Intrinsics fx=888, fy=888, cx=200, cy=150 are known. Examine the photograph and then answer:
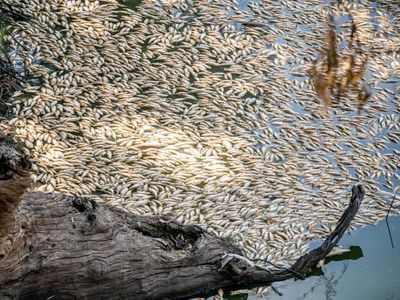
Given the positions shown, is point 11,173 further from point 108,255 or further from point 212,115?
point 212,115

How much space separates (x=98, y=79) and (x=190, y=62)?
949 mm

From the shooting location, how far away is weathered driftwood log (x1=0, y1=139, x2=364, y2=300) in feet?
18.7

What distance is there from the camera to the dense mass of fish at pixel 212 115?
7.20 metres

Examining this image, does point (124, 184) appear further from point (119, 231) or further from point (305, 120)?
point (305, 120)

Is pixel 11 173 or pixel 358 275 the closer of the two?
pixel 11 173

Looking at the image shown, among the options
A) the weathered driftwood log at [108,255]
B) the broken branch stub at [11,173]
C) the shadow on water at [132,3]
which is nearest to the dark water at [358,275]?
the weathered driftwood log at [108,255]

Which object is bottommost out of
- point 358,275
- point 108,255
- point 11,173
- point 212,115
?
point 358,275

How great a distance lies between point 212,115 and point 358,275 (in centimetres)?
219

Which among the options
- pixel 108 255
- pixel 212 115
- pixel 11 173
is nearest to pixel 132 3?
pixel 212 115

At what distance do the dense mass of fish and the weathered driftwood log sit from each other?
0.40 meters

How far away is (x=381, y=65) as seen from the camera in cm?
898

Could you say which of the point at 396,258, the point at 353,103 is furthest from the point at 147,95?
the point at 396,258

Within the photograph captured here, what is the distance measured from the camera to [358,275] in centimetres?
671

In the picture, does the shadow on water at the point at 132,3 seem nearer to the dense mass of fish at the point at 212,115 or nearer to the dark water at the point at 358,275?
the dense mass of fish at the point at 212,115
